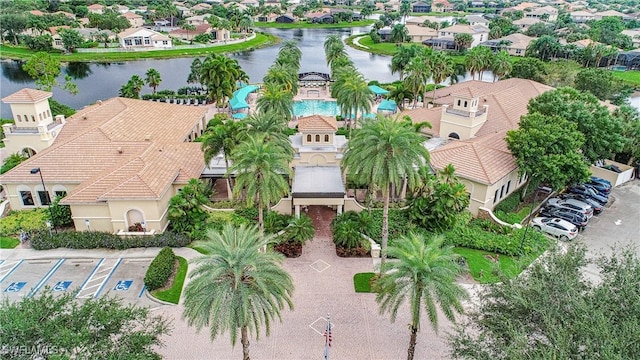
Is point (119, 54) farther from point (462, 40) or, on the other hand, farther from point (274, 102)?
point (462, 40)

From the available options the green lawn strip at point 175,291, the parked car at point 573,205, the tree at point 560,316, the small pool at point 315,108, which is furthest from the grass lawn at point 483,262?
the small pool at point 315,108

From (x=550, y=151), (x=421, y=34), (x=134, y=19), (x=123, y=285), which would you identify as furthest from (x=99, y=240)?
(x=134, y=19)

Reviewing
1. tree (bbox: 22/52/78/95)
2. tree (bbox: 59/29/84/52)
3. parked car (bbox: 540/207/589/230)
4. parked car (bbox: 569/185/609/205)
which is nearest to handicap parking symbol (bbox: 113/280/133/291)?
parked car (bbox: 540/207/589/230)

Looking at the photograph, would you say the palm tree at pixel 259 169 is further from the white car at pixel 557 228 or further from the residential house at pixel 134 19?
the residential house at pixel 134 19

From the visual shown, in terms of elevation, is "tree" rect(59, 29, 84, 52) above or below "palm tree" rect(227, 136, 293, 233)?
below

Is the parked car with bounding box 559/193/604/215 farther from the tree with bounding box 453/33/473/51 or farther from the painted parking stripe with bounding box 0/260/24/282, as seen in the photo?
the tree with bounding box 453/33/473/51

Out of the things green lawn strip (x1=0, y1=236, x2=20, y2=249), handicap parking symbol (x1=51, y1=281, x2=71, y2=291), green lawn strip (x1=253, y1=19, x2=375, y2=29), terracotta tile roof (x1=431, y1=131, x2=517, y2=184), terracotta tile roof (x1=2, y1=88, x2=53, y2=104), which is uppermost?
terracotta tile roof (x1=2, y1=88, x2=53, y2=104)

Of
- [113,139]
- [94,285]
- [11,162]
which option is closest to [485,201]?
[94,285]
